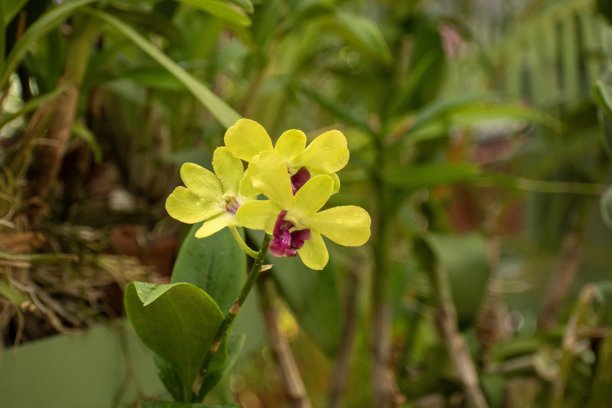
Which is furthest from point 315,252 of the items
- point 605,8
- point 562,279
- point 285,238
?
point 562,279

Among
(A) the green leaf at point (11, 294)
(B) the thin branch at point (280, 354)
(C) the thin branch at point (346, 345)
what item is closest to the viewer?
(A) the green leaf at point (11, 294)

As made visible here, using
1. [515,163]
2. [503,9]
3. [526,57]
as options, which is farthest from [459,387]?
[503,9]

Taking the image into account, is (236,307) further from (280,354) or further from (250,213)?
(280,354)

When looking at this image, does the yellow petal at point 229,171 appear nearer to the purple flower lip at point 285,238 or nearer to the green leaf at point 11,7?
the purple flower lip at point 285,238

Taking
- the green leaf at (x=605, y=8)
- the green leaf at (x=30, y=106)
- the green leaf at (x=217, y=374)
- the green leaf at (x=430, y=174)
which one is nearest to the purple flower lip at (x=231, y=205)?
the green leaf at (x=217, y=374)

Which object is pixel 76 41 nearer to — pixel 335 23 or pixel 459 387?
pixel 335 23

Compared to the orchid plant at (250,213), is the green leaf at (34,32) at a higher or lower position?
higher

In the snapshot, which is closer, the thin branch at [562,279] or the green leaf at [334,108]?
the green leaf at [334,108]
